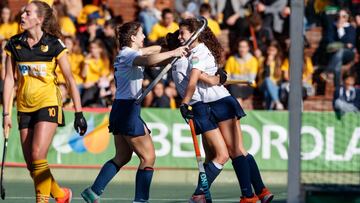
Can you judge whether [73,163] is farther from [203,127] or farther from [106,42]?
[203,127]

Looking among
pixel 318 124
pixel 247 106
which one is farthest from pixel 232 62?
pixel 318 124

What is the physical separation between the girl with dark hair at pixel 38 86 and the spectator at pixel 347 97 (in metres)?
2.56

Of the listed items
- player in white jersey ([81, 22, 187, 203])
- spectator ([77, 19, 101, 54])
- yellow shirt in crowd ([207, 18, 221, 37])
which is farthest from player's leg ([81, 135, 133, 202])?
yellow shirt in crowd ([207, 18, 221, 37])

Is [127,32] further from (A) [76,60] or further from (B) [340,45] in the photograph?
(A) [76,60]

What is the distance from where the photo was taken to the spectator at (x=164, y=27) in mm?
20266

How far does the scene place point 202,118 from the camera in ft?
40.7

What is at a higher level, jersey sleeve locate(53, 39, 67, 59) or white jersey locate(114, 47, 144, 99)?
jersey sleeve locate(53, 39, 67, 59)

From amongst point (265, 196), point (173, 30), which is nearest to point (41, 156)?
point (265, 196)

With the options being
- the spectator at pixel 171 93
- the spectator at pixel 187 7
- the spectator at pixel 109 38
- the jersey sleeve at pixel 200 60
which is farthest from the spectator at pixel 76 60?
the jersey sleeve at pixel 200 60

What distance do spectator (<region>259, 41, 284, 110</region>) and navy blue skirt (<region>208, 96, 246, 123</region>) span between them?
269 inches

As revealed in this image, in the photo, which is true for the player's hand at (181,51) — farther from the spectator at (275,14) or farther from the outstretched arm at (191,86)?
the spectator at (275,14)

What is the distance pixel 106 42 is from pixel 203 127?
820 cm

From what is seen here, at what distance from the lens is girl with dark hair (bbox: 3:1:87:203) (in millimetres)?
11453

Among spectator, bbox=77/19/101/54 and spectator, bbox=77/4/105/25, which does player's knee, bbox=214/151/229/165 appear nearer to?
spectator, bbox=77/19/101/54
